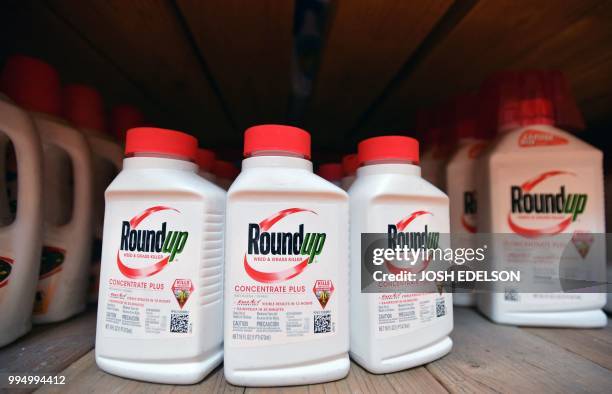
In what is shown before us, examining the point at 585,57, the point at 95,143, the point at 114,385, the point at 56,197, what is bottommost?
the point at 114,385

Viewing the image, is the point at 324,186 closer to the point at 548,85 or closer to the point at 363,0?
the point at 363,0

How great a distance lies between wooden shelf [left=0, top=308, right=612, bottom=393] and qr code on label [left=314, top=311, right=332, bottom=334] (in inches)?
2.3

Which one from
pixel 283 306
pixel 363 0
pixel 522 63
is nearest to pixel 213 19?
pixel 363 0

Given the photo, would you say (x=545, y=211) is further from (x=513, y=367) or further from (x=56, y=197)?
(x=56, y=197)

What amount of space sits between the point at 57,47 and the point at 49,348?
51 centimetres

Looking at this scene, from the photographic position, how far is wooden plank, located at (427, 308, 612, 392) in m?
0.36

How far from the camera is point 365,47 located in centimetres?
58

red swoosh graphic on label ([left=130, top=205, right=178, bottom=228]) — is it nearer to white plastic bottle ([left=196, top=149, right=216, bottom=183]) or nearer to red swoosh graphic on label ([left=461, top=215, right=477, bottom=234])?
white plastic bottle ([left=196, top=149, right=216, bottom=183])

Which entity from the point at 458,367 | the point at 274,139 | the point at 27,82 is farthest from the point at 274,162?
the point at 27,82

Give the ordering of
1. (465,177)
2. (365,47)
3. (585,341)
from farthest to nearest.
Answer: (465,177) → (365,47) → (585,341)

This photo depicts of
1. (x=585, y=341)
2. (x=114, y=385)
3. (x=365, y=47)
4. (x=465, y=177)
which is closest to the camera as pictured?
(x=114, y=385)

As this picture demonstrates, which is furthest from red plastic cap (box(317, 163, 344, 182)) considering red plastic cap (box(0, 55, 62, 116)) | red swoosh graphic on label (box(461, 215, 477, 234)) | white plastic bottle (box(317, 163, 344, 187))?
red plastic cap (box(0, 55, 62, 116))

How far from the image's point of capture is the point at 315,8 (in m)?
0.71

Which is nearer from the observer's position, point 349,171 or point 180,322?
point 180,322
